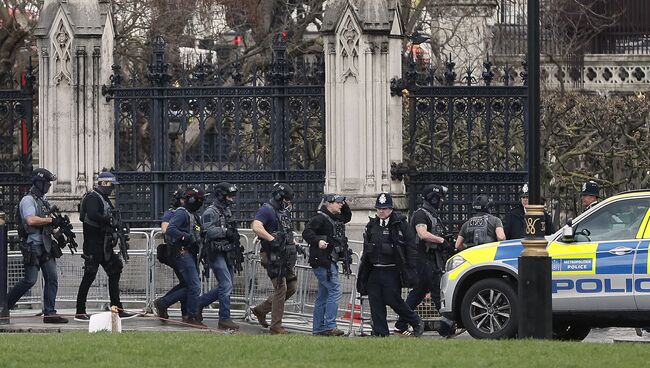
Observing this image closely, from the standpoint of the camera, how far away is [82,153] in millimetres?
24109

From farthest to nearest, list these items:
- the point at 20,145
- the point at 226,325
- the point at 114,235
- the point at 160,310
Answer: the point at 20,145, the point at 160,310, the point at 114,235, the point at 226,325

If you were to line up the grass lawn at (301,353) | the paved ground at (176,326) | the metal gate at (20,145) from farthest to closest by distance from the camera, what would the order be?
the metal gate at (20,145), the paved ground at (176,326), the grass lawn at (301,353)

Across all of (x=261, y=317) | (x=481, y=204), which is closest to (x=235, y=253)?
(x=261, y=317)

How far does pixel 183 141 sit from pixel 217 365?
9348 mm

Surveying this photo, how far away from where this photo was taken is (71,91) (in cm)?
2408

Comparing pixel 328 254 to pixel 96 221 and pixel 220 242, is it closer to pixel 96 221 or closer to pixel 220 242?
pixel 220 242

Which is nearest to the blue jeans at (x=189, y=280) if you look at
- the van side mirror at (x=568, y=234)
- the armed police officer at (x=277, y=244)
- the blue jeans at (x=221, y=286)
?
the blue jeans at (x=221, y=286)

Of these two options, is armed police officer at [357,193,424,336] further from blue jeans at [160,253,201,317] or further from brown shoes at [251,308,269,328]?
blue jeans at [160,253,201,317]

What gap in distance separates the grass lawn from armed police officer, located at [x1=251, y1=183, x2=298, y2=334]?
2969 mm

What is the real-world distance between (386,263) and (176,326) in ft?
9.82

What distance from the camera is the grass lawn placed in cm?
1495

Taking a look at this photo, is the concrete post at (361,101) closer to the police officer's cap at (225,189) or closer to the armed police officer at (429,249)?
the armed police officer at (429,249)

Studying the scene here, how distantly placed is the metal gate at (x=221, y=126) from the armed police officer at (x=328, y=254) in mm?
3530

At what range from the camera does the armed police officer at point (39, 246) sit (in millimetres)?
20875
